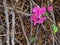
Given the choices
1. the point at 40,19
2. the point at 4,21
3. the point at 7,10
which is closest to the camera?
the point at 40,19

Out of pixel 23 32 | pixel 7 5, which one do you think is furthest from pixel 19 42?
pixel 7 5

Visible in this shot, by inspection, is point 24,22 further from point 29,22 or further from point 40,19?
point 40,19

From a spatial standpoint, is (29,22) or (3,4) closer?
(3,4)

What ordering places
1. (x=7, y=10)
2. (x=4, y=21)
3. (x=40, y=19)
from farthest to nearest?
(x=4, y=21) < (x=7, y=10) < (x=40, y=19)

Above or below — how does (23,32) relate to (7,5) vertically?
below

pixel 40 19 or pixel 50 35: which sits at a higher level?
pixel 40 19

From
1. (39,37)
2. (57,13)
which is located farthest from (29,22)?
(57,13)

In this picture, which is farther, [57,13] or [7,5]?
[57,13]

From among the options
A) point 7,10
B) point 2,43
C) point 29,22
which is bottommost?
Result: point 2,43

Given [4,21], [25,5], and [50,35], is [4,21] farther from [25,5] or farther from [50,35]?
[50,35]
